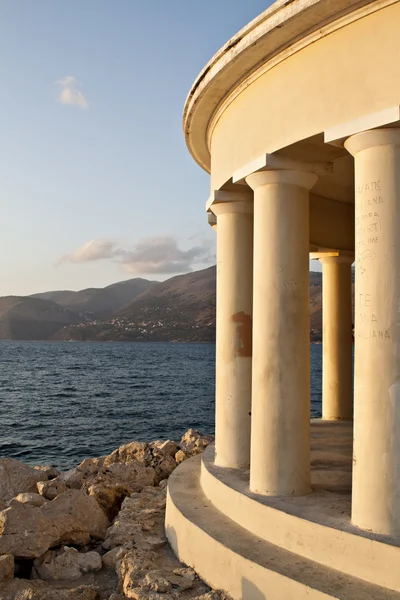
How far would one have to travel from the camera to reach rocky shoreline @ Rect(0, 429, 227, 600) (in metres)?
8.27

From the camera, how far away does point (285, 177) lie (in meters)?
8.89

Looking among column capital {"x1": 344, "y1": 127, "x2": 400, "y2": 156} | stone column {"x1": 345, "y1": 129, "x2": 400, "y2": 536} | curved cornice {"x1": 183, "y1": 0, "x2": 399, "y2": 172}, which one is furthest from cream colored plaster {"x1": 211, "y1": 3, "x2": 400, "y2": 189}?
stone column {"x1": 345, "y1": 129, "x2": 400, "y2": 536}

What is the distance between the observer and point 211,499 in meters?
10.1

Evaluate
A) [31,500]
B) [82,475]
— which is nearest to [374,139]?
[31,500]

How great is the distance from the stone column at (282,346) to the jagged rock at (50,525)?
141 inches

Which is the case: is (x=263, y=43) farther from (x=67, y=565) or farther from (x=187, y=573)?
(x=67, y=565)

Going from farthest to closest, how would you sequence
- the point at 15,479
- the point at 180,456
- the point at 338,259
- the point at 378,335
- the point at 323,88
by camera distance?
the point at 338,259 < the point at 180,456 < the point at 15,479 < the point at 323,88 < the point at 378,335

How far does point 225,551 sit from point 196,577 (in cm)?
92

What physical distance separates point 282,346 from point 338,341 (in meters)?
8.88

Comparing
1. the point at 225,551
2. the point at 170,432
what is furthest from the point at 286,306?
the point at 170,432

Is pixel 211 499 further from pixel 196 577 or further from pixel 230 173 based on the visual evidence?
pixel 230 173

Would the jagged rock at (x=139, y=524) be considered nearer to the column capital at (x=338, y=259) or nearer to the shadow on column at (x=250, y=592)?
the shadow on column at (x=250, y=592)

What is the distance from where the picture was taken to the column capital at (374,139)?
7117 millimetres

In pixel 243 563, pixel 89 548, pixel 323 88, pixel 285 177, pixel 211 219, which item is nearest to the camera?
pixel 243 563
